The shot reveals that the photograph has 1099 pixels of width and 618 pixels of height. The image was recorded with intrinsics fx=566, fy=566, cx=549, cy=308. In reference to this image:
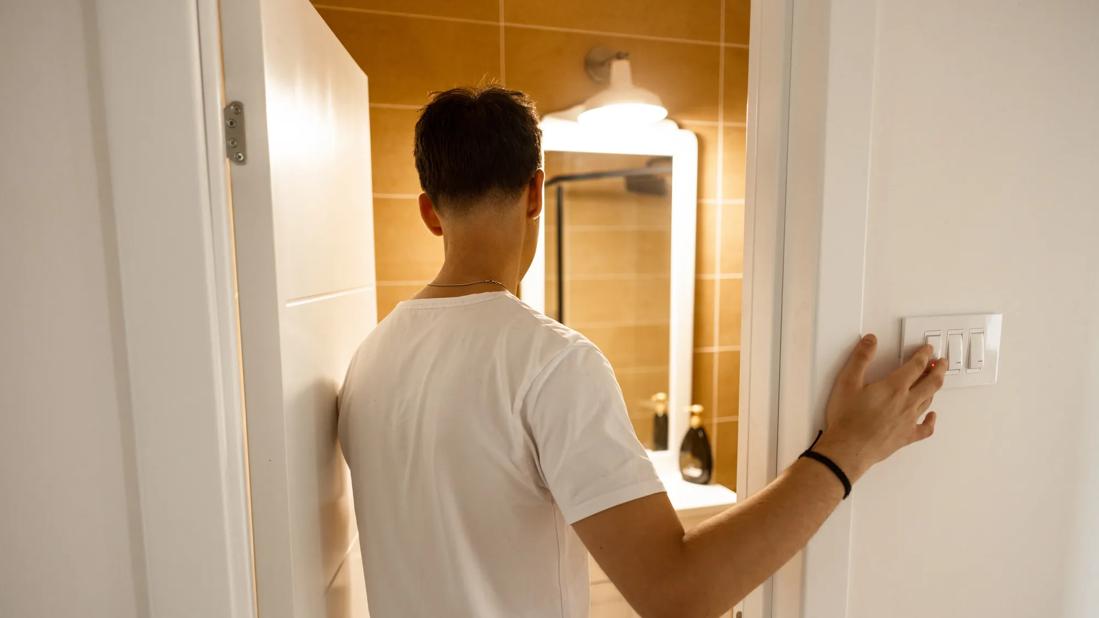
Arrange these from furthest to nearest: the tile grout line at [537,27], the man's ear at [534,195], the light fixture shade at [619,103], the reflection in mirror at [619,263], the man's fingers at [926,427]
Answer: the reflection in mirror at [619,263]
the light fixture shade at [619,103]
the tile grout line at [537,27]
the man's ear at [534,195]
the man's fingers at [926,427]

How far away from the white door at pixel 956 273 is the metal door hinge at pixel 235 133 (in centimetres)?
65

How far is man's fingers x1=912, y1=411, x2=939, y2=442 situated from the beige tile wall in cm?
104

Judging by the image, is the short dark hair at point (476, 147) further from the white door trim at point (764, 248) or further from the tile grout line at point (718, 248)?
the tile grout line at point (718, 248)

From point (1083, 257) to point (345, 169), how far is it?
115cm

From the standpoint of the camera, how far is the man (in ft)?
2.03

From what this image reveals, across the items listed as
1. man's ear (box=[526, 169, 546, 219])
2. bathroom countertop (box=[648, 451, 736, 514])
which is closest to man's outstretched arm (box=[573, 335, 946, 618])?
man's ear (box=[526, 169, 546, 219])

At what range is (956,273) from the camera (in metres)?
0.77

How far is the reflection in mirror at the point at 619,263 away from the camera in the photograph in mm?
1651

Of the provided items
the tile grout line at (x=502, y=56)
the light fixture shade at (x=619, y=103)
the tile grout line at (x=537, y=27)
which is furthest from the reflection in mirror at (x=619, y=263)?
the tile grout line at (x=537, y=27)

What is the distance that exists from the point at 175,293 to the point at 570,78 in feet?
4.27

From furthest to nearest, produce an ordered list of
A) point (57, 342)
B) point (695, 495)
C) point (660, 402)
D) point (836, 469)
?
point (660, 402), point (695, 495), point (836, 469), point (57, 342)

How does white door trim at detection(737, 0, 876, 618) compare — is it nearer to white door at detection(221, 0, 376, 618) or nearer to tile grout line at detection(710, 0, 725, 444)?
white door at detection(221, 0, 376, 618)

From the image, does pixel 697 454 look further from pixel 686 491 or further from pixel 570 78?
pixel 570 78

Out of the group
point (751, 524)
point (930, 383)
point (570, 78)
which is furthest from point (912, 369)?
point (570, 78)
